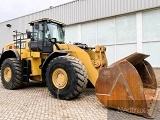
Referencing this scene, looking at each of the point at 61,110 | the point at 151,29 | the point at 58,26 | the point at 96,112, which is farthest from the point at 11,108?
the point at 151,29

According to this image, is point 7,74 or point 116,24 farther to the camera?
point 116,24

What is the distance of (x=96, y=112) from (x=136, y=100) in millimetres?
956

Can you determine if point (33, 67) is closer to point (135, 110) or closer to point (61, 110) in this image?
point (61, 110)

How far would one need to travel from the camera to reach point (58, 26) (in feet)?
29.0

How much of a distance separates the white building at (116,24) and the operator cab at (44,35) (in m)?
5.42

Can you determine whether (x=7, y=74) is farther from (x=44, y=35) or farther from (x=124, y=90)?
(x=124, y=90)

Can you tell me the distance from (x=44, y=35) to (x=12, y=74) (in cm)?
191

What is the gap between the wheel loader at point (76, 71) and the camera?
5.00 m

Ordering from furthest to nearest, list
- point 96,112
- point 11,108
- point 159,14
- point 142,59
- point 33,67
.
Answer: point 159,14, point 33,67, point 142,59, point 11,108, point 96,112

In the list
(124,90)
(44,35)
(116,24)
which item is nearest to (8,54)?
(44,35)

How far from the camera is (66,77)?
6.53 metres

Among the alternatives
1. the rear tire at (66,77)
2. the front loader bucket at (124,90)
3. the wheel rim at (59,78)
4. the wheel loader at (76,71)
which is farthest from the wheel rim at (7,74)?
the front loader bucket at (124,90)

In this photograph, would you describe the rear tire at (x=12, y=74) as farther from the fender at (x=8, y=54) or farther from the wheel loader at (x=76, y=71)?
the fender at (x=8, y=54)

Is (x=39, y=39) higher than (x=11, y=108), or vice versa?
(x=39, y=39)
